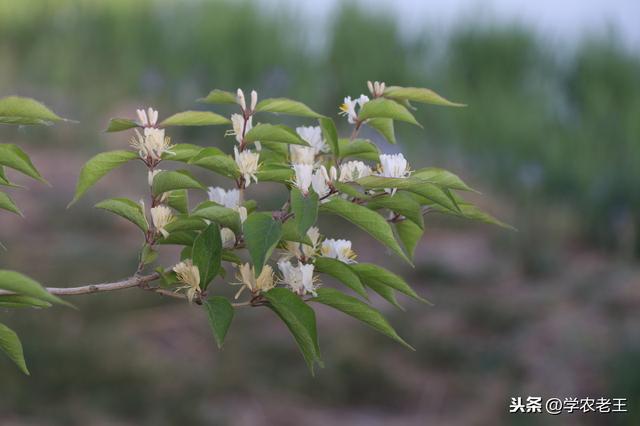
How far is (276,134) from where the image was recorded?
140 cm

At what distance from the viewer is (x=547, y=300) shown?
18.1ft

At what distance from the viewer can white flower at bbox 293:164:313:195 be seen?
1362 millimetres

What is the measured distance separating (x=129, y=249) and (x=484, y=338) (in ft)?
7.05

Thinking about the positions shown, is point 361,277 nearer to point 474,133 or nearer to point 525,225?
point 525,225

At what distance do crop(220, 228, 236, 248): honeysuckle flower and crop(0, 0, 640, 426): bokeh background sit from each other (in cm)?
292

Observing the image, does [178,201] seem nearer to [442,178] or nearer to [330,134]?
[330,134]

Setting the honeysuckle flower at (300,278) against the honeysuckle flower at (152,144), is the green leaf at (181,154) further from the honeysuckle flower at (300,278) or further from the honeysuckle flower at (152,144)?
the honeysuckle flower at (300,278)

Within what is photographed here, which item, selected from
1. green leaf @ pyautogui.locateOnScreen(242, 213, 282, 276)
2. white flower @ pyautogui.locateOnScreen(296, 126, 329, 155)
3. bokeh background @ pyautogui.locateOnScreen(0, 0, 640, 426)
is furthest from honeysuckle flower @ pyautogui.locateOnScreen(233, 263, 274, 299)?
bokeh background @ pyautogui.locateOnScreen(0, 0, 640, 426)

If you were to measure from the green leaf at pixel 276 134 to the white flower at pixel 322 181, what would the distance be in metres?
0.05

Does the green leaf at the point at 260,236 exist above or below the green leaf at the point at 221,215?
below

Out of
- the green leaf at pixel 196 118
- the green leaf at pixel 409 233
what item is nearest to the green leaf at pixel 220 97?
the green leaf at pixel 196 118

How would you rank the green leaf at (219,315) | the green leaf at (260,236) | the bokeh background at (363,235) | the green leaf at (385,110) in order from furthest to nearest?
the bokeh background at (363,235), the green leaf at (385,110), the green leaf at (219,315), the green leaf at (260,236)

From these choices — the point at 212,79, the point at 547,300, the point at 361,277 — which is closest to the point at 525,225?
the point at 547,300

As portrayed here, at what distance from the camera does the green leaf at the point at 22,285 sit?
3.68 feet
